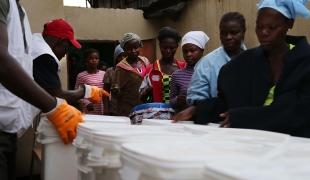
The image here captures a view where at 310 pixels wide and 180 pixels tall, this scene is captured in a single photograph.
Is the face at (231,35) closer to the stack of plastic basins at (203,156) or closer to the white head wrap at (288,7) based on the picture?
the white head wrap at (288,7)

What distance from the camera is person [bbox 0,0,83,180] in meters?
1.80

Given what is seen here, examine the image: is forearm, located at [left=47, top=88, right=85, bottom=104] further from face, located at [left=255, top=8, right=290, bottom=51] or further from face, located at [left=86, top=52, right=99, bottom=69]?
face, located at [left=86, top=52, right=99, bottom=69]

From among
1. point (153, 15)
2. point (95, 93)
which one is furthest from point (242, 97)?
point (153, 15)

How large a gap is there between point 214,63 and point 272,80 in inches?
30.0

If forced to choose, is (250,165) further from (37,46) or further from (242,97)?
(37,46)

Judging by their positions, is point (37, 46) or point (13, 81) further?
point (37, 46)

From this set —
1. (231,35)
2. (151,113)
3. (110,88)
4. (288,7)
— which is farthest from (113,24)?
(288,7)

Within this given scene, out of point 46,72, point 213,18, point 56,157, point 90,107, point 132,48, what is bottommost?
point 90,107

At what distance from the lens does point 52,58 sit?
2805 millimetres

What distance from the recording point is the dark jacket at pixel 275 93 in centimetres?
191

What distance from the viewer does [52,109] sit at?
79.8 inches

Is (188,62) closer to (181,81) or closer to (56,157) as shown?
(181,81)

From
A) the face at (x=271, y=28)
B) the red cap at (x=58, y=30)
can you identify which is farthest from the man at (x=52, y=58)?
the face at (x=271, y=28)

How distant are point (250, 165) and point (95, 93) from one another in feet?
8.62
